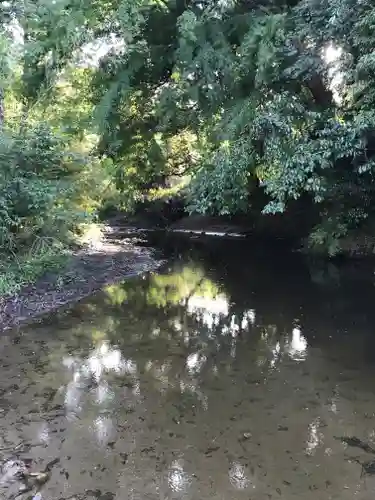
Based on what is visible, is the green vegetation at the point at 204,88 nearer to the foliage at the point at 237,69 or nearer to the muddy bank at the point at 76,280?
the foliage at the point at 237,69

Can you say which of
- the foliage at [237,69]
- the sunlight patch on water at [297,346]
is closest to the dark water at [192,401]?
the sunlight patch on water at [297,346]

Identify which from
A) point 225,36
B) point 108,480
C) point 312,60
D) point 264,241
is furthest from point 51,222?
point 264,241

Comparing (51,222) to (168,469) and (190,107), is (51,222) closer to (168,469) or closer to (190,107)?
(190,107)

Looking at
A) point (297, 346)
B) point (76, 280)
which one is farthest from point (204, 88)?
point (76, 280)

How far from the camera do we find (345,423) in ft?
14.1

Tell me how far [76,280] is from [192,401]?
518 cm

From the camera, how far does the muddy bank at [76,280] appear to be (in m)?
7.54

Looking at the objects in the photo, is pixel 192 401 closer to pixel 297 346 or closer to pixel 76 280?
pixel 297 346

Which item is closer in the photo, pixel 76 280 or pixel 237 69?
pixel 237 69

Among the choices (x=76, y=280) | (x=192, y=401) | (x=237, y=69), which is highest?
(x=237, y=69)

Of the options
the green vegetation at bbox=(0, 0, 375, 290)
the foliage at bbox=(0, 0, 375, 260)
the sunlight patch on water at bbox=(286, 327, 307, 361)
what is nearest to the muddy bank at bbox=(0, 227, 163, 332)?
the green vegetation at bbox=(0, 0, 375, 290)

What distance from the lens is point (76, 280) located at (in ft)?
31.0

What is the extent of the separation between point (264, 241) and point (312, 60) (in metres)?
11.9

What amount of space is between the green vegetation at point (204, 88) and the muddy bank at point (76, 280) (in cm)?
38
